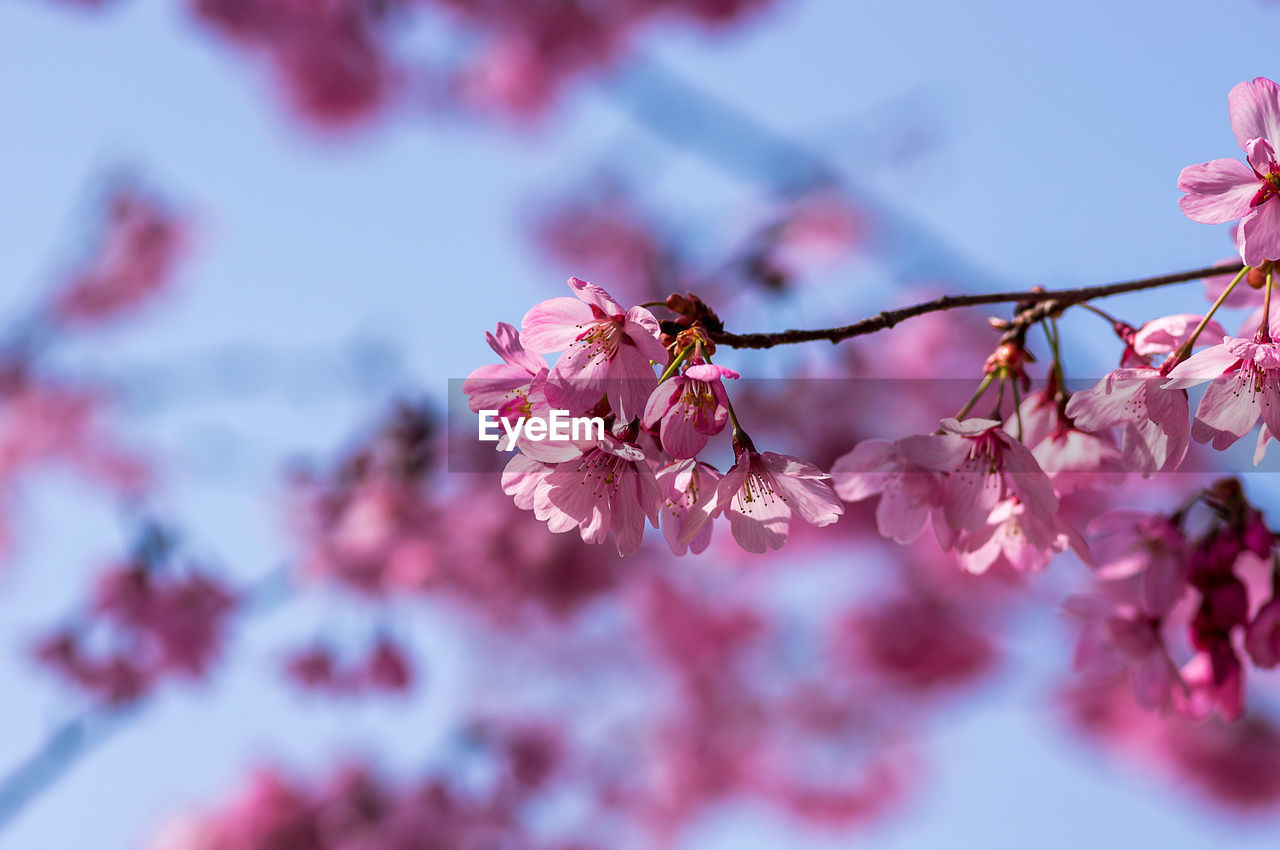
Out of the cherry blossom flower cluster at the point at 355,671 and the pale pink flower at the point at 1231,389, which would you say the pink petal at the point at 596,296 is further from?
the cherry blossom flower cluster at the point at 355,671

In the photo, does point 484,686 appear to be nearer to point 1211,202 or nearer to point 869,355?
point 869,355

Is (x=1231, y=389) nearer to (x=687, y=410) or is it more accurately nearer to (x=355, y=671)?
(x=687, y=410)

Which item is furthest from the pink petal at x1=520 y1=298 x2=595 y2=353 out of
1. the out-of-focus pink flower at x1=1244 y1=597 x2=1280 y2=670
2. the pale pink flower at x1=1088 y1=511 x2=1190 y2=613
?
the out-of-focus pink flower at x1=1244 y1=597 x2=1280 y2=670

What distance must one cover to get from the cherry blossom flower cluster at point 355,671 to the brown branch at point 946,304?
9.83 feet

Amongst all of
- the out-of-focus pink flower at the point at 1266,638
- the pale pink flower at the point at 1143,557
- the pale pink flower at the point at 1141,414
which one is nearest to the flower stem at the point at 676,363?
the pale pink flower at the point at 1141,414

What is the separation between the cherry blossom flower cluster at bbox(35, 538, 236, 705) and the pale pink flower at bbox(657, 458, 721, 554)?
325 centimetres

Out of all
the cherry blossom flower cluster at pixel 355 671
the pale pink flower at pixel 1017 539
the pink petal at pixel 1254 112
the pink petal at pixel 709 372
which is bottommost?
the cherry blossom flower cluster at pixel 355 671

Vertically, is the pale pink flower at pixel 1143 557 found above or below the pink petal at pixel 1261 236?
below

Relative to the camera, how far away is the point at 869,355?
506cm

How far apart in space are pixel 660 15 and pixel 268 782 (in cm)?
543

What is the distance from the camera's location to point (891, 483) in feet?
3.83

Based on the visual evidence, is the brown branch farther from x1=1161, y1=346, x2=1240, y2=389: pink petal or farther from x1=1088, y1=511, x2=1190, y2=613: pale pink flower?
x1=1088, y1=511, x2=1190, y2=613: pale pink flower

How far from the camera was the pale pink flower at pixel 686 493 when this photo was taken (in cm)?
94

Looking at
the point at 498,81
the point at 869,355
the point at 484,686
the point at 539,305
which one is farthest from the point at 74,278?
the point at 539,305
